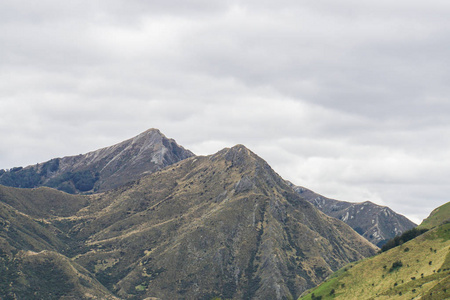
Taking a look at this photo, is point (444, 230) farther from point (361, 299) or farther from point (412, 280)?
point (361, 299)

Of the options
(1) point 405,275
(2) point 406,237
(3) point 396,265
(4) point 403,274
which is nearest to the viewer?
(1) point 405,275

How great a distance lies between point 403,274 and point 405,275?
1.51 metres

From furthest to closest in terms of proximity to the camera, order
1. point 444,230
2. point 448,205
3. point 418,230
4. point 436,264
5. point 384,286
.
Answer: point 448,205 → point 418,230 → point 444,230 → point 384,286 → point 436,264

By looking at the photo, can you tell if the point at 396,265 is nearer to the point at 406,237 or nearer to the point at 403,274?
the point at 403,274

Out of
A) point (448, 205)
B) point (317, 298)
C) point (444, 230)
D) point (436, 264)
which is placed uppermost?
point (448, 205)

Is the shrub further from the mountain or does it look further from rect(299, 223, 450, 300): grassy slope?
rect(299, 223, 450, 300): grassy slope

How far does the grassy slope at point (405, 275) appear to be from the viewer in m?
116

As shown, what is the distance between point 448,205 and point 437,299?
115857 mm

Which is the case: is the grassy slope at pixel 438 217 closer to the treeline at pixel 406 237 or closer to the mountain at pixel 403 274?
the treeline at pixel 406 237

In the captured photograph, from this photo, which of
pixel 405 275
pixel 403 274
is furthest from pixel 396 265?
pixel 405 275

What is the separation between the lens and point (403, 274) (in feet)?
439

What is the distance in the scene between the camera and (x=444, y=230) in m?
144


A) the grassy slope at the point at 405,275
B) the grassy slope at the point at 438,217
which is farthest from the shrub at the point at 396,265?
the grassy slope at the point at 438,217

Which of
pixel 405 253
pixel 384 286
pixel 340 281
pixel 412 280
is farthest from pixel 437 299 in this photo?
pixel 340 281
